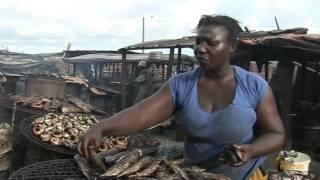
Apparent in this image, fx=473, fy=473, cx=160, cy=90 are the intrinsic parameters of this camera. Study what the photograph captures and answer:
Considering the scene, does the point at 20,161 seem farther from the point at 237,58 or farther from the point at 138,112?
the point at 237,58

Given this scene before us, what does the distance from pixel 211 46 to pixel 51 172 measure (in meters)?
1.82

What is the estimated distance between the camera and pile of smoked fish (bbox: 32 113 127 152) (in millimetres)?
6633

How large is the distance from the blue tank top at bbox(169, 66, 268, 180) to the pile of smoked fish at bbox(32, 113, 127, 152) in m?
3.17

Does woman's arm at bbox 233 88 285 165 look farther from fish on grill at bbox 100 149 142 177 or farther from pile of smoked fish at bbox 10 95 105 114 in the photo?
pile of smoked fish at bbox 10 95 105 114

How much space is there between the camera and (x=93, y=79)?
92.1ft

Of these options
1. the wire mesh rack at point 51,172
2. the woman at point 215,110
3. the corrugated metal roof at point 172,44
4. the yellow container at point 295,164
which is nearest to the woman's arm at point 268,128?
the woman at point 215,110

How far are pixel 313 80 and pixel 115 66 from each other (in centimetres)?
1537

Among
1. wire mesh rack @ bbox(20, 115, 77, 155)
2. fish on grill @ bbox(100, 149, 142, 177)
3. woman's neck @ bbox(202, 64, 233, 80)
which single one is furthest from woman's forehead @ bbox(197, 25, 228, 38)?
wire mesh rack @ bbox(20, 115, 77, 155)

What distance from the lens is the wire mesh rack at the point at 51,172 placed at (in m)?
3.66

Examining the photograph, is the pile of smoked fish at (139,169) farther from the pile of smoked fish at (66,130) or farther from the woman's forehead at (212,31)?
the pile of smoked fish at (66,130)

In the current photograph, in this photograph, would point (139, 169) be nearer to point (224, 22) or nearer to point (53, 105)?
point (224, 22)

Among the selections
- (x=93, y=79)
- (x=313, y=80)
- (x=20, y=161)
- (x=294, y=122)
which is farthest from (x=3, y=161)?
(x=93, y=79)

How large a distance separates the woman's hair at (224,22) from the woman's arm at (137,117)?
0.51 meters

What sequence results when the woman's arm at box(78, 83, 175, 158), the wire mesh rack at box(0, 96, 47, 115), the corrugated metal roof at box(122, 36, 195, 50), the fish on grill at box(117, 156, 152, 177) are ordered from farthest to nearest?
the corrugated metal roof at box(122, 36, 195, 50)
the wire mesh rack at box(0, 96, 47, 115)
the fish on grill at box(117, 156, 152, 177)
the woman's arm at box(78, 83, 175, 158)
